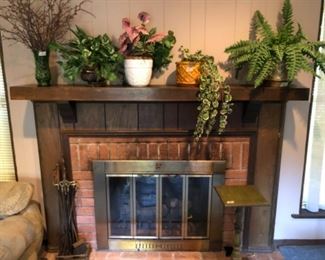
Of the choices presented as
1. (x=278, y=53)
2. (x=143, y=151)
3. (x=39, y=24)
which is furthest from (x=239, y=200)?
(x=39, y=24)

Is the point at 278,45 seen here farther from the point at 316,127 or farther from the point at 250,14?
the point at 316,127

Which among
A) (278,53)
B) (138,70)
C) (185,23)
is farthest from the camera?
(185,23)

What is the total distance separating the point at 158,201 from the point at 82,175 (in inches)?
22.1

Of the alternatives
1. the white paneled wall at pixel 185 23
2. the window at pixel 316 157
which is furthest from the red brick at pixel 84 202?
the window at pixel 316 157

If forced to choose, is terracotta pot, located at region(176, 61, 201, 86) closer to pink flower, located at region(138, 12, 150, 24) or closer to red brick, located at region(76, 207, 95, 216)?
pink flower, located at region(138, 12, 150, 24)

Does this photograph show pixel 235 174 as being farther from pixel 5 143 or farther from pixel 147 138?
pixel 5 143

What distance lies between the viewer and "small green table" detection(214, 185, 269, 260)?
1.59 meters

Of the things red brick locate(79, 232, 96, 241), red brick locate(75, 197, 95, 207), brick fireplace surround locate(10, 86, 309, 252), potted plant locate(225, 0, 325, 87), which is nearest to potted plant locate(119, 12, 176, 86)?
brick fireplace surround locate(10, 86, 309, 252)

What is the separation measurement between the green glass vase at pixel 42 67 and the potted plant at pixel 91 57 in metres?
0.10

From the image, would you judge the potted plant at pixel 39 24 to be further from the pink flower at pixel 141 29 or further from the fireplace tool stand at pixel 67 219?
the fireplace tool stand at pixel 67 219

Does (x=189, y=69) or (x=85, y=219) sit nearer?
(x=189, y=69)

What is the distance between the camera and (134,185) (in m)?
2.09

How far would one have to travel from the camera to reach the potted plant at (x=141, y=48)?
→ 1.71 metres

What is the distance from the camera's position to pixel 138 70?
1.73 m
